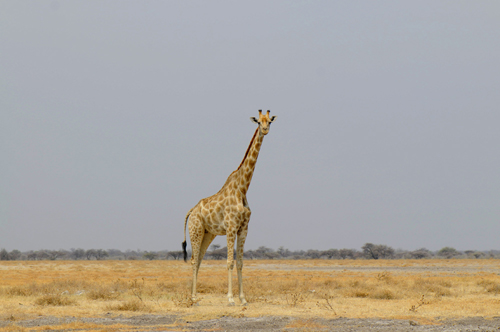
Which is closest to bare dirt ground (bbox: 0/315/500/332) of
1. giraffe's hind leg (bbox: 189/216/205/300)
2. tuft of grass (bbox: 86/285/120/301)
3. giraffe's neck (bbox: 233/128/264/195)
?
giraffe's hind leg (bbox: 189/216/205/300)

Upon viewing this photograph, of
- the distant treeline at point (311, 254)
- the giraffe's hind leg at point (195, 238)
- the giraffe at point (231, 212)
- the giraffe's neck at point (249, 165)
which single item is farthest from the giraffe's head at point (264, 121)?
the distant treeline at point (311, 254)

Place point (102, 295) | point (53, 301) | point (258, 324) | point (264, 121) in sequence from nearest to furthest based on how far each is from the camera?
point (258, 324) < point (264, 121) < point (53, 301) < point (102, 295)

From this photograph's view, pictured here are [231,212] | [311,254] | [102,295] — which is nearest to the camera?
[231,212]

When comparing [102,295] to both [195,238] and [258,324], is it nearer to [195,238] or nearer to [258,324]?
[195,238]

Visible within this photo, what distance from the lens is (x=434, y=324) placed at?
10.0 m

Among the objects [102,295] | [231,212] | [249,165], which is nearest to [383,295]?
[231,212]

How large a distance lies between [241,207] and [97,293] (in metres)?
6.53

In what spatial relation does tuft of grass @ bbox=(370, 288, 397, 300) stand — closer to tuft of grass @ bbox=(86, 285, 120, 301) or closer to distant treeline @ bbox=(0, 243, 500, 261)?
tuft of grass @ bbox=(86, 285, 120, 301)

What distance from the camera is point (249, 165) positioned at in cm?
1413

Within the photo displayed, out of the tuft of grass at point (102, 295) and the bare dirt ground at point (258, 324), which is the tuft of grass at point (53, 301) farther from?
the bare dirt ground at point (258, 324)

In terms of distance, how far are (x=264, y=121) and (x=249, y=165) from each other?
139 cm

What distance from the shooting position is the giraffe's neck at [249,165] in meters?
14.1

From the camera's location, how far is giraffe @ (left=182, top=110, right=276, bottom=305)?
13695mm

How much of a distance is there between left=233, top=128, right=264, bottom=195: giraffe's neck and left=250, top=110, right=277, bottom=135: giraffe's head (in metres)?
0.33
